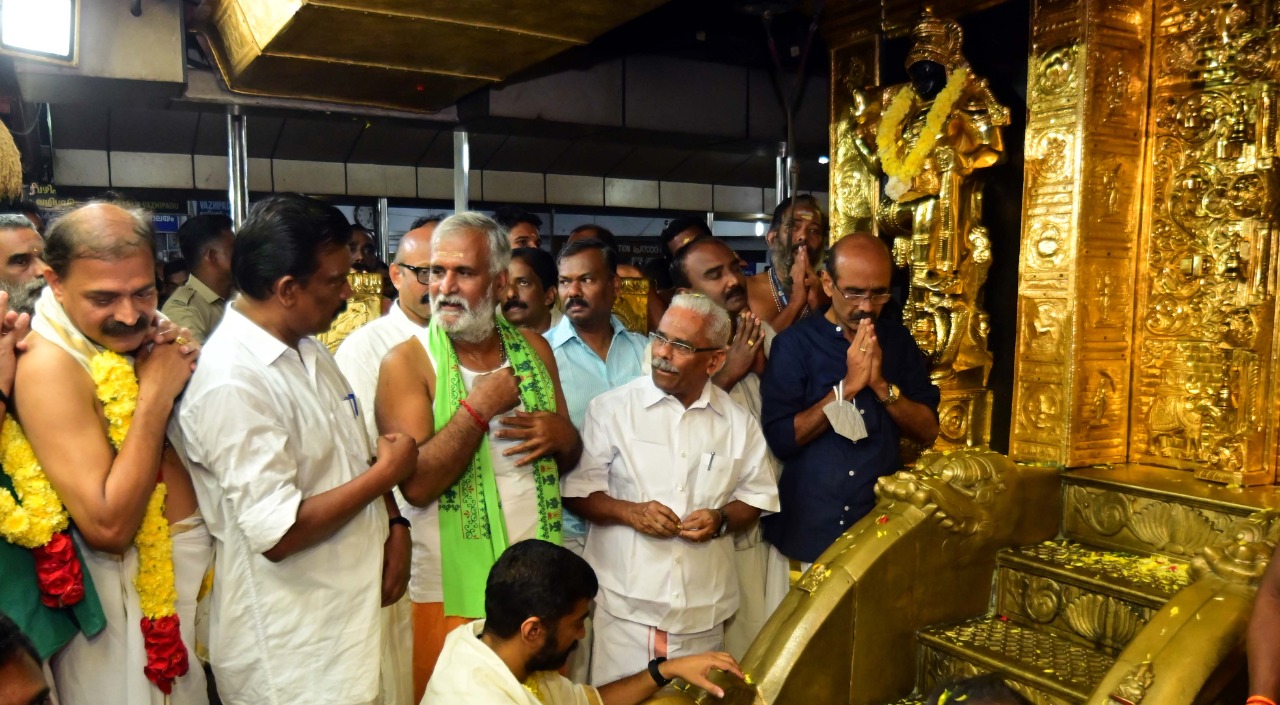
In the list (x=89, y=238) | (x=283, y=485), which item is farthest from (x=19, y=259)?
(x=283, y=485)

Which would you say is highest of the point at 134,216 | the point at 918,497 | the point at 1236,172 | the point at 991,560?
the point at 1236,172

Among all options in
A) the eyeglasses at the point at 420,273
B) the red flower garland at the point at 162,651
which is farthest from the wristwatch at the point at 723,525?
the red flower garland at the point at 162,651

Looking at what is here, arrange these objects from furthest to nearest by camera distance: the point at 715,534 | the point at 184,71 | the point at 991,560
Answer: the point at 184,71 < the point at 991,560 < the point at 715,534

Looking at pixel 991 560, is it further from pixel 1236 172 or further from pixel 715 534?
pixel 1236 172

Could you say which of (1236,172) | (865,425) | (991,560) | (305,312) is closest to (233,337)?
(305,312)

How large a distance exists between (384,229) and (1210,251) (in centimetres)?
725

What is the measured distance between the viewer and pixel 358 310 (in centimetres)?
484

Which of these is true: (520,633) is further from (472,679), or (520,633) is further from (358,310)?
(358,310)

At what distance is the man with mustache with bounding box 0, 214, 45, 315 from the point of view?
2.66 meters

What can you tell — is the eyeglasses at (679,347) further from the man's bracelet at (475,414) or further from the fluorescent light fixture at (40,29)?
the fluorescent light fixture at (40,29)

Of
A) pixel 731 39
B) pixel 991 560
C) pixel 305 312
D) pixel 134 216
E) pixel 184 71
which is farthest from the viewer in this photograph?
pixel 731 39

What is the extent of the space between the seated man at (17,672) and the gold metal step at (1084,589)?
2770 mm

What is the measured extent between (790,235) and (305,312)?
2563mm

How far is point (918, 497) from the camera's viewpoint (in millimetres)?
2930
